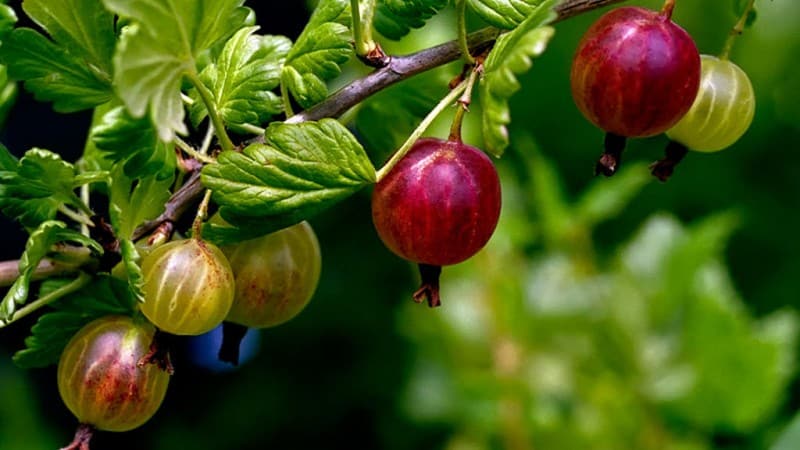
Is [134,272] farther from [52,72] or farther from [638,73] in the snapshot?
[638,73]

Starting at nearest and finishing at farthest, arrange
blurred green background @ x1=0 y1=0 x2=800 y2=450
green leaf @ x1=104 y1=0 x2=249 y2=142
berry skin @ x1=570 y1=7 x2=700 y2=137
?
green leaf @ x1=104 y1=0 x2=249 y2=142 < berry skin @ x1=570 y1=7 x2=700 y2=137 < blurred green background @ x1=0 y1=0 x2=800 y2=450

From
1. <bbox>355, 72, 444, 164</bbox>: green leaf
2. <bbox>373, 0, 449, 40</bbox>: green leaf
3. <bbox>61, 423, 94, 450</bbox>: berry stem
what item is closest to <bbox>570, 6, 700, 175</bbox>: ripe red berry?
<bbox>373, 0, 449, 40</bbox>: green leaf

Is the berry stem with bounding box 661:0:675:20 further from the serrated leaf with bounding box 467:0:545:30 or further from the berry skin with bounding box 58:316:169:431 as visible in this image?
the berry skin with bounding box 58:316:169:431

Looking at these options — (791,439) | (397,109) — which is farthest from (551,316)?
(397,109)

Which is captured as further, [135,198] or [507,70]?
[135,198]

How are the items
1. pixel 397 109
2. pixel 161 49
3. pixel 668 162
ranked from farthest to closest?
pixel 397 109
pixel 668 162
pixel 161 49
